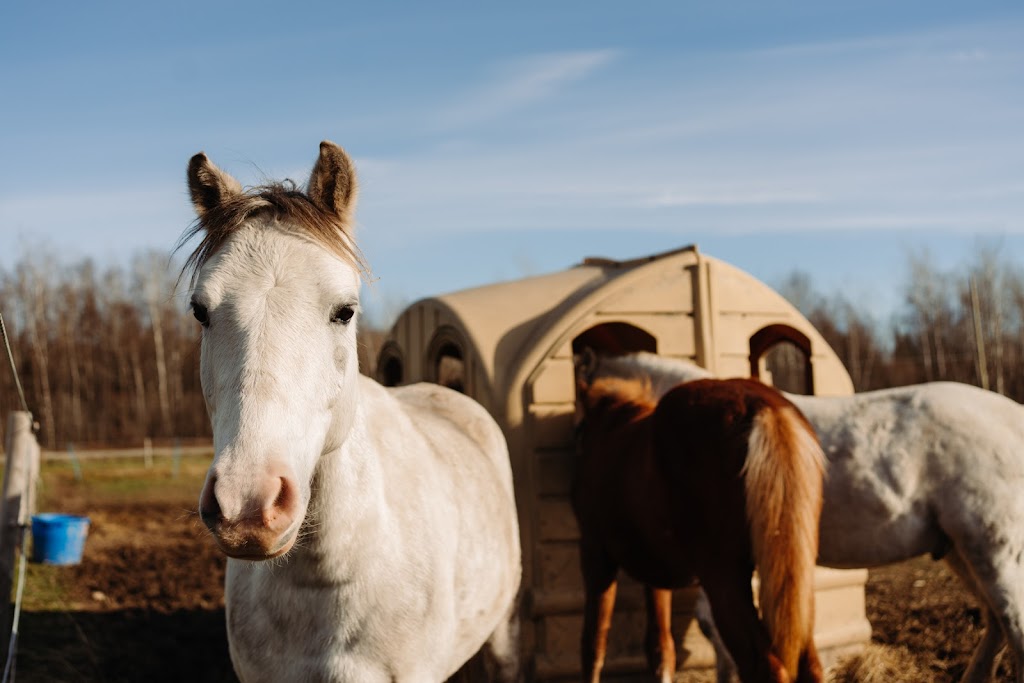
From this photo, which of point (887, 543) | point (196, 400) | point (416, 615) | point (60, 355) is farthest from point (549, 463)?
point (60, 355)

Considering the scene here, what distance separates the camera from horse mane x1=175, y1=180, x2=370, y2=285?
2.20m

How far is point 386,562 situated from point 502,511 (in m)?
1.33

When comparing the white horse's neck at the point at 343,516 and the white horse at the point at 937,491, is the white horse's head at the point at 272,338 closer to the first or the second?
the white horse's neck at the point at 343,516

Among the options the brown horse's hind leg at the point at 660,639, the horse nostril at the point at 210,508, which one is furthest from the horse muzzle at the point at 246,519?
the brown horse's hind leg at the point at 660,639

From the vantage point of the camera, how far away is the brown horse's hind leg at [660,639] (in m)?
4.90

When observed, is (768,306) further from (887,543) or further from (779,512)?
(779,512)

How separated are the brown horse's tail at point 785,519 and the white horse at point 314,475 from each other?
3.93 ft

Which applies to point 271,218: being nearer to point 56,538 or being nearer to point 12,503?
point 12,503

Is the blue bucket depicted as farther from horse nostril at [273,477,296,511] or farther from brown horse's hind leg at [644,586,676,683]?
horse nostril at [273,477,296,511]

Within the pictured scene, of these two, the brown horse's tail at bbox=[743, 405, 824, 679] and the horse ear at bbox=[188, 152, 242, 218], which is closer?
the horse ear at bbox=[188, 152, 242, 218]

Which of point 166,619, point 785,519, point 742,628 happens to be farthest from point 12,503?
point 785,519

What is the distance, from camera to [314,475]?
2334mm

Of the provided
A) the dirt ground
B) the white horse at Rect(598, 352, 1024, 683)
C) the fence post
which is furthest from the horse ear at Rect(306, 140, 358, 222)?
the dirt ground

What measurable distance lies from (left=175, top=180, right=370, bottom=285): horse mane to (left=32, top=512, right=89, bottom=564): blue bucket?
7156 mm
